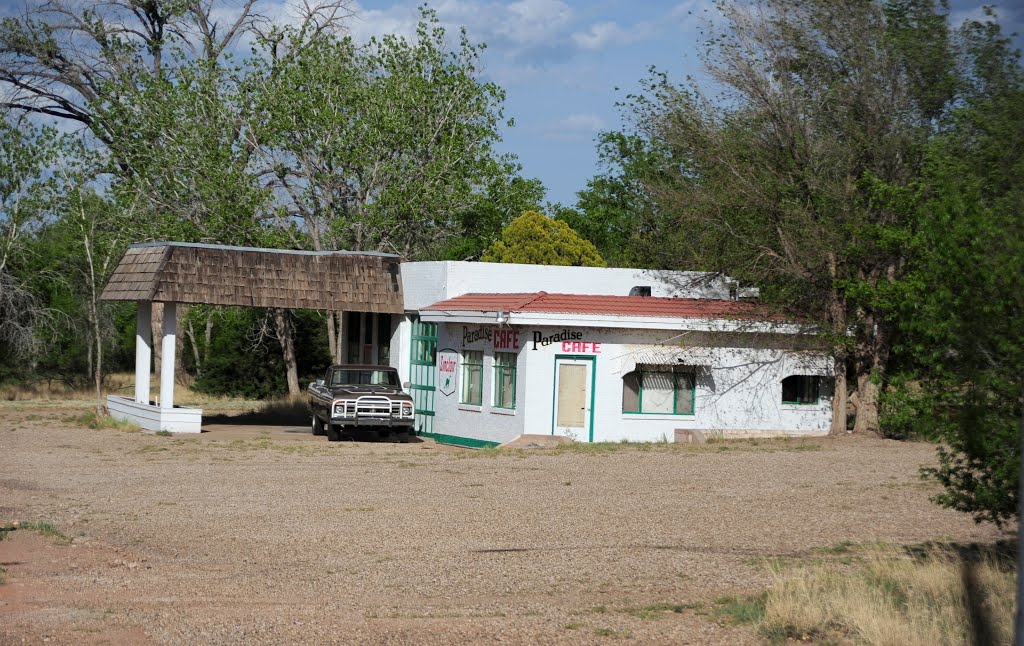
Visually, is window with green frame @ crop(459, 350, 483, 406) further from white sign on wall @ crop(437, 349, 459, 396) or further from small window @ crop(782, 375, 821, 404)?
small window @ crop(782, 375, 821, 404)

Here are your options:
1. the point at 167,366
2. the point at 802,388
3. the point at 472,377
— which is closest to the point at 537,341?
the point at 472,377

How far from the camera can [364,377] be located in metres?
29.7

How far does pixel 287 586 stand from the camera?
1127 centimetres

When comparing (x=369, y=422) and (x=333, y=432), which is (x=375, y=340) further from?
(x=369, y=422)

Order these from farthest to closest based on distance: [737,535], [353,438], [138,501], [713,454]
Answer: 1. [353,438]
2. [713,454]
3. [138,501]
4. [737,535]

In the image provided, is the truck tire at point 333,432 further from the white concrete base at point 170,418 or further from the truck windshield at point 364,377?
the white concrete base at point 170,418

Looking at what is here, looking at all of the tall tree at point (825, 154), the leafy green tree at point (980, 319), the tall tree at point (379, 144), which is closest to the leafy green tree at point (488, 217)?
the tall tree at point (379, 144)

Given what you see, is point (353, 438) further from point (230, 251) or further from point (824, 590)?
point (824, 590)

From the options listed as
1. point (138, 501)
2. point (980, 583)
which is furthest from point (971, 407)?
point (138, 501)

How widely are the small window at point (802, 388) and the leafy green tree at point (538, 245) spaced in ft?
47.9

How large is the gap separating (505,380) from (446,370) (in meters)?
2.46

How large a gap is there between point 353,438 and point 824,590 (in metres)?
20.5

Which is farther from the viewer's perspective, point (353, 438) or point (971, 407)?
point (353, 438)

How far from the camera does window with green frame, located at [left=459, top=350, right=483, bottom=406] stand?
95.6 ft
